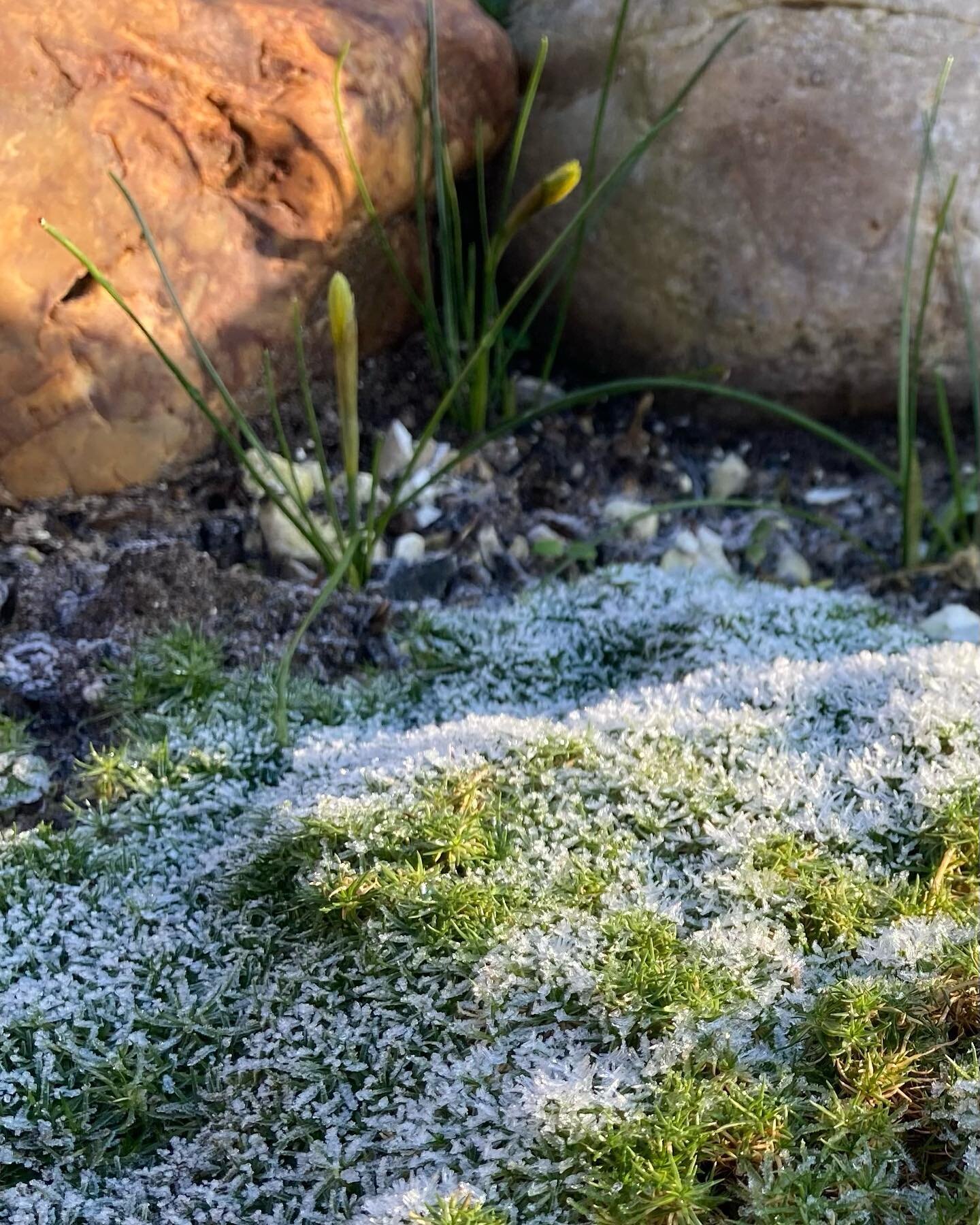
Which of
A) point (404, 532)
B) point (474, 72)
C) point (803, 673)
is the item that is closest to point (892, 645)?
point (803, 673)

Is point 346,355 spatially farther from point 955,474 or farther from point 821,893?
point 955,474

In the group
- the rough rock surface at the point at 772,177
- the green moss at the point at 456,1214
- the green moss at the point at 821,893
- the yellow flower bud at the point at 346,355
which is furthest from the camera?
the rough rock surface at the point at 772,177

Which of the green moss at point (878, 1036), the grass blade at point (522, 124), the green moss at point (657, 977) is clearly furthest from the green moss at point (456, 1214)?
the grass blade at point (522, 124)

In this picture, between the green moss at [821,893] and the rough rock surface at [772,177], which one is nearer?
the green moss at [821,893]

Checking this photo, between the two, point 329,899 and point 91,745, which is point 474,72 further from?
point 329,899

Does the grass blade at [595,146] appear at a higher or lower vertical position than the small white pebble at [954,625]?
higher

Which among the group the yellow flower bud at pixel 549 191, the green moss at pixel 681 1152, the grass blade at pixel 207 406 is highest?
the yellow flower bud at pixel 549 191

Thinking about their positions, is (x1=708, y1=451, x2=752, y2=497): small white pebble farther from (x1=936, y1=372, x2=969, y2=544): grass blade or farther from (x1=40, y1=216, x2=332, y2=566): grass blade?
(x1=40, y1=216, x2=332, y2=566): grass blade

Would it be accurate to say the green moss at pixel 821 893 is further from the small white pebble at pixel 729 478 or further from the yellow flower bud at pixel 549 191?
the small white pebble at pixel 729 478
